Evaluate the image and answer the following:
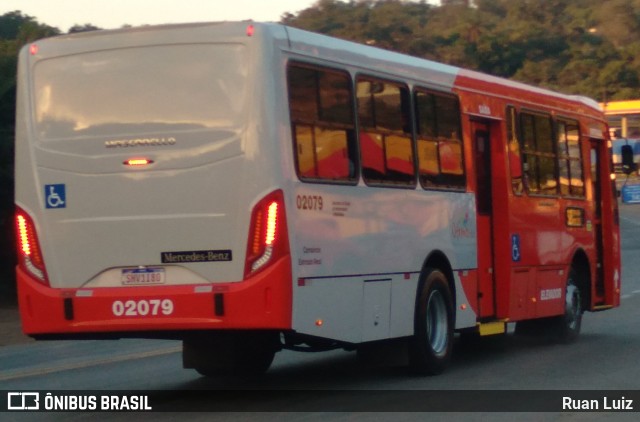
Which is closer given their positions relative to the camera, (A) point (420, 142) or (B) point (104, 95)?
(B) point (104, 95)

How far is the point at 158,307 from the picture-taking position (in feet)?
34.7

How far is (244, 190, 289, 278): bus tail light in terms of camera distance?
34.2ft

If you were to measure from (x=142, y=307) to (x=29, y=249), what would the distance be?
120 centimetres

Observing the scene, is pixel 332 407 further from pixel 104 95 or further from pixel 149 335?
pixel 104 95

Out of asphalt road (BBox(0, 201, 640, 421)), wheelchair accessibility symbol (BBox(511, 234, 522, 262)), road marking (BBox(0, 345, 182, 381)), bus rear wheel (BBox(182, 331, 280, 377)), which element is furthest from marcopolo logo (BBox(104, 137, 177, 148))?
wheelchair accessibility symbol (BBox(511, 234, 522, 262))

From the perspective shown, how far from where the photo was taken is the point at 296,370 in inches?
554

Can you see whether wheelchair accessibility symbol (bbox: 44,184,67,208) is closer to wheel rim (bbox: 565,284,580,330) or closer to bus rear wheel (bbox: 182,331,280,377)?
bus rear wheel (bbox: 182,331,280,377)

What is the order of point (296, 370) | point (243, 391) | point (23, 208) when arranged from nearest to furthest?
point (23, 208)
point (243, 391)
point (296, 370)

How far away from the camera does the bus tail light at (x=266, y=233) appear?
10414 mm

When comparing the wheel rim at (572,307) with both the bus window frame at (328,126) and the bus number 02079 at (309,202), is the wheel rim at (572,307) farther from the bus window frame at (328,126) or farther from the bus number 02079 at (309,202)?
the bus number 02079 at (309,202)

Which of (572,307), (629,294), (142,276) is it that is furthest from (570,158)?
(629,294)

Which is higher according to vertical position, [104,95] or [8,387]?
[104,95]

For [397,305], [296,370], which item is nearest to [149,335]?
[397,305]

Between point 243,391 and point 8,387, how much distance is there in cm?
241
